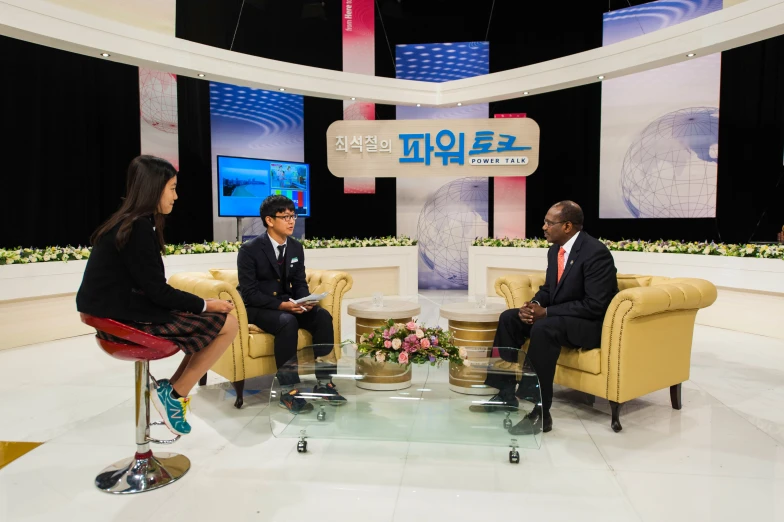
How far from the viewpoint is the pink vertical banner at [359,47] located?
31.5 ft

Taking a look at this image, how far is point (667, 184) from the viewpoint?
336 inches

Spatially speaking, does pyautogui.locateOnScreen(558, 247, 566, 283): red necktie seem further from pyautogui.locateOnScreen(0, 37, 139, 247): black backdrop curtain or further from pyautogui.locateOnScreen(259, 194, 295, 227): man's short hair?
pyautogui.locateOnScreen(0, 37, 139, 247): black backdrop curtain

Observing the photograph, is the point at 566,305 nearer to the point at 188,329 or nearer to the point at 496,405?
the point at 496,405

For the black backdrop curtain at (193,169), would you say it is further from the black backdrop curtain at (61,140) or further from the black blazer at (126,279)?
the black blazer at (126,279)

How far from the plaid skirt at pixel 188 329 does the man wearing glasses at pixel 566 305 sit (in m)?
1.80

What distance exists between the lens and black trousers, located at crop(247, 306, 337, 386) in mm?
2816

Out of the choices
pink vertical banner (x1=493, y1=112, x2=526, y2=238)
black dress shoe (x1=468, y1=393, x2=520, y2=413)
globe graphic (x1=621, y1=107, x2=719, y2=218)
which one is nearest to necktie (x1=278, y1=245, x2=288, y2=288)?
black dress shoe (x1=468, y1=393, x2=520, y2=413)

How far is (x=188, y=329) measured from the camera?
2389 mm

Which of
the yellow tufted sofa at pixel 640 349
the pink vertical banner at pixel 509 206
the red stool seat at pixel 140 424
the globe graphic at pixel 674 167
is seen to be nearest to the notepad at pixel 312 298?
the red stool seat at pixel 140 424

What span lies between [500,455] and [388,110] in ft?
26.4

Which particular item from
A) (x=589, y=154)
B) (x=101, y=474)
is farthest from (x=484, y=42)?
(x=101, y=474)

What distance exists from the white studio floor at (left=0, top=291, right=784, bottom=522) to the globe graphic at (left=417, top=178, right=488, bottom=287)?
603 cm

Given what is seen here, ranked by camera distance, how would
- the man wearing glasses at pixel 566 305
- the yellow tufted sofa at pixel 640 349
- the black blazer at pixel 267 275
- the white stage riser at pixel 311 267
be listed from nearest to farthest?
the yellow tufted sofa at pixel 640 349
the man wearing glasses at pixel 566 305
the black blazer at pixel 267 275
the white stage riser at pixel 311 267

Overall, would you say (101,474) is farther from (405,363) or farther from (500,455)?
(500,455)
